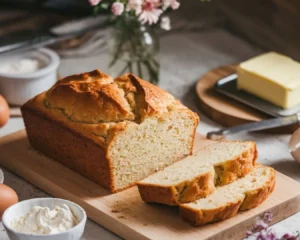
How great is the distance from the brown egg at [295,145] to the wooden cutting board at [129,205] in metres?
0.19

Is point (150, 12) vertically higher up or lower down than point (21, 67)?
higher up

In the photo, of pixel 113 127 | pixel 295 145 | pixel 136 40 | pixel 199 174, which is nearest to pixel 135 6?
pixel 136 40

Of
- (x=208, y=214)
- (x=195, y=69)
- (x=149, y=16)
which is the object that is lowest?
(x=195, y=69)

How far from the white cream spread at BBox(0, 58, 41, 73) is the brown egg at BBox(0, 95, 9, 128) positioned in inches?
10.5

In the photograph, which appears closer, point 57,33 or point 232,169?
point 232,169

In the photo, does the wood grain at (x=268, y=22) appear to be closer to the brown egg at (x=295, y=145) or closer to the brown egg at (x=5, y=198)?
the brown egg at (x=295, y=145)

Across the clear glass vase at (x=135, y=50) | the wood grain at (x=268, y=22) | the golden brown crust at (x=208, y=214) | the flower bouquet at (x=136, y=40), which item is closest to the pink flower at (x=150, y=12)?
the flower bouquet at (x=136, y=40)

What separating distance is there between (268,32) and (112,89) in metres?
1.52

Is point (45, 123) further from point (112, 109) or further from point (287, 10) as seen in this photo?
A: point (287, 10)

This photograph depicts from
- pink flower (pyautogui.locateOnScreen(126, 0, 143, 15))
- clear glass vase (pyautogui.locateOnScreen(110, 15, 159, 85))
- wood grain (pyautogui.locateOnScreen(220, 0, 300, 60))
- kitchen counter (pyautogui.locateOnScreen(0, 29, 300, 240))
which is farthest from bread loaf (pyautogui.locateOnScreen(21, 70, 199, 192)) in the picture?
wood grain (pyautogui.locateOnScreen(220, 0, 300, 60))

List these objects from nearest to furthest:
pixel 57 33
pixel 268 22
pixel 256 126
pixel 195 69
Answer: pixel 256 126
pixel 57 33
pixel 195 69
pixel 268 22

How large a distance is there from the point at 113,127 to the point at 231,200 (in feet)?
1.50

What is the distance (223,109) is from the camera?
330 centimetres

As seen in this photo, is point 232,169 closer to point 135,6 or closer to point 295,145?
point 295,145
